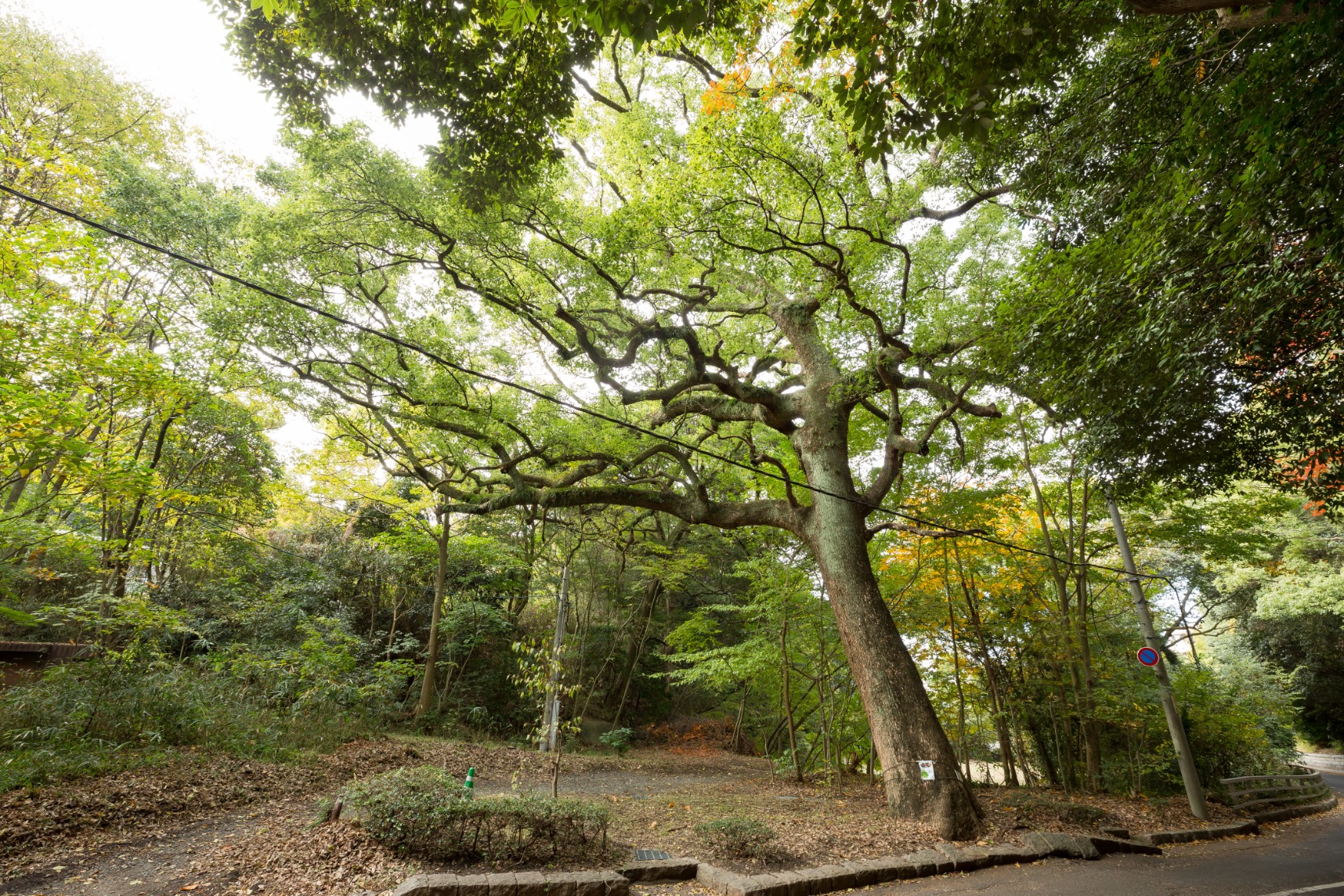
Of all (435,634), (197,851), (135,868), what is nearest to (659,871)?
(197,851)

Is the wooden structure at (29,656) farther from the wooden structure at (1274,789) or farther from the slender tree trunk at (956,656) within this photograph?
the wooden structure at (1274,789)

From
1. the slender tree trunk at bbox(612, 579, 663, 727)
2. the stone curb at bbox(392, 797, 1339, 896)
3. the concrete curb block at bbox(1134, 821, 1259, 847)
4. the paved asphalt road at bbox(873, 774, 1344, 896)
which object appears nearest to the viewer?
the stone curb at bbox(392, 797, 1339, 896)

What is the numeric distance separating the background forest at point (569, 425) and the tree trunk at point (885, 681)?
20 cm

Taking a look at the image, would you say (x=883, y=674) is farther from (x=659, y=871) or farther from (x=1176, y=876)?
(x=659, y=871)

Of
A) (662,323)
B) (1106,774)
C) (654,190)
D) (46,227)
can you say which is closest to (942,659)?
(1106,774)

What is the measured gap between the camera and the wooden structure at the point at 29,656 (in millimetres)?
7680

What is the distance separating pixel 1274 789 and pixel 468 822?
1295 cm

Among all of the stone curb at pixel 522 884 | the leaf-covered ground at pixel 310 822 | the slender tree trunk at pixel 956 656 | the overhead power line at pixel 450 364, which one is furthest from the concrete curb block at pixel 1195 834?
the stone curb at pixel 522 884

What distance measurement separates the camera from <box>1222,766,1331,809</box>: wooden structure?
349 inches

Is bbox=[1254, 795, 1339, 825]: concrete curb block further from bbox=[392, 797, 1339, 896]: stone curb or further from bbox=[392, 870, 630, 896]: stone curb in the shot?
bbox=[392, 870, 630, 896]: stone curb

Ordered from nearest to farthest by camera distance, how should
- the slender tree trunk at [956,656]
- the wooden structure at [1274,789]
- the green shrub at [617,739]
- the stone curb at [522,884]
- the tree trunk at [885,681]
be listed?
the stone curb at [522,884]
the tree trunk at [885,681]
the slender tree trunk at [956,656]
the wooden structure at [1274,789]
the green shrub at [617,739]

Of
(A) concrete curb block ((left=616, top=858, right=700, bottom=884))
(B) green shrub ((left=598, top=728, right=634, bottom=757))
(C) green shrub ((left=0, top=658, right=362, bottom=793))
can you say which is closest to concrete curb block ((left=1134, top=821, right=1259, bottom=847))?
(A) concrete curb block ((left=616, top=858, right=700, bottom=884))

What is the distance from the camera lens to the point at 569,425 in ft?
29.0

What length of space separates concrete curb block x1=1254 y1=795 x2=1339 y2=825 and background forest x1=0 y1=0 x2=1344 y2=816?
0.78 metres
